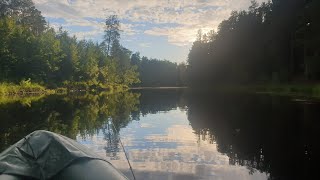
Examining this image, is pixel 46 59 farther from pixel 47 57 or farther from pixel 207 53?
pixel 207 53

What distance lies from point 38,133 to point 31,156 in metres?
0.76

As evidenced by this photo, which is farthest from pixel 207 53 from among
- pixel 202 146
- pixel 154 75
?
pixel 202 146

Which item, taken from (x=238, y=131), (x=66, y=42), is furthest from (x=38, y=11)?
(x=238, y=131)

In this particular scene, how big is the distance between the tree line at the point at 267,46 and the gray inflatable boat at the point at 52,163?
165ft

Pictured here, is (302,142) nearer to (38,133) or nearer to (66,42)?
(38,133)

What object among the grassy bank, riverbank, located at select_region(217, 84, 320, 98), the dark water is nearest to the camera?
the dark water

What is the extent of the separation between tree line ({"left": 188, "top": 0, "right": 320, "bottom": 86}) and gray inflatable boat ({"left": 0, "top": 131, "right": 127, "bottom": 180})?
Result: 165 feet

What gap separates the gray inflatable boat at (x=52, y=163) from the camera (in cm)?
473

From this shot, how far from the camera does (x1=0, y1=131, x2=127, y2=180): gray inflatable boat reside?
15.5 feet

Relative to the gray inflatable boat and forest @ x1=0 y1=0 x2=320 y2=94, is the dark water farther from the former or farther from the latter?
forest @ x1=0 y1=0 x2=320 y2=94

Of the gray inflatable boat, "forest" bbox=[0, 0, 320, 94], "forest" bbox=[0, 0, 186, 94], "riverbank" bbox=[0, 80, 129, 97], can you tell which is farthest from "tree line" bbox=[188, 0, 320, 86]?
the gray inflatable boat

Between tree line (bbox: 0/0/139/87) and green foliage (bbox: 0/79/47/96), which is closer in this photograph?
green foliage (bbox: 0/79/47/96)

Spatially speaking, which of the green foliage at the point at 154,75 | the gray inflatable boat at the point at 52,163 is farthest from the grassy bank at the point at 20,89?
the green foliage at the point at 154,75

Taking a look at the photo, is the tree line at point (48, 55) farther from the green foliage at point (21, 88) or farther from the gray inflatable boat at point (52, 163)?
the gray inflatable boat at point (52, 163)
